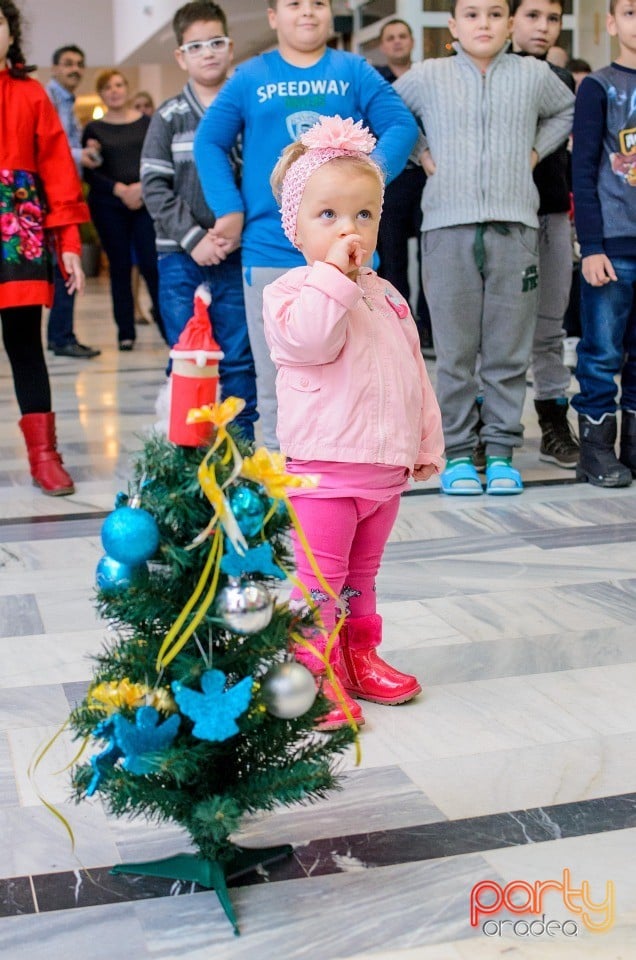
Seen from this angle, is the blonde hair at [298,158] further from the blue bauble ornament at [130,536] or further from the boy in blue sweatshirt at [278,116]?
the boy in blue sweatshirt at [278,116]

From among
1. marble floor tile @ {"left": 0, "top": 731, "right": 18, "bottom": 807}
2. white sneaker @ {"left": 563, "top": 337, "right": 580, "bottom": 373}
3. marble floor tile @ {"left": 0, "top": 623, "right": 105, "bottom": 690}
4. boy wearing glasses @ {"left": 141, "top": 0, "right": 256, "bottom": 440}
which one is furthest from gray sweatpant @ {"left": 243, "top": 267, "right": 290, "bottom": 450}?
white sneaker @ {"left": 563, "top": 337, "right": 580, "bottom": 373}

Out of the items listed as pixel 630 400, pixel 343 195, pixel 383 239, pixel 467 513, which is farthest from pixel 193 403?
pixel 383 239

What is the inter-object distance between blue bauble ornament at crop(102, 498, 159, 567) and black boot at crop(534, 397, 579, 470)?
9.54ft

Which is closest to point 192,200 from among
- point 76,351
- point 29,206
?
point 29,206

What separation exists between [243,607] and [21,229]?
2.44 meters

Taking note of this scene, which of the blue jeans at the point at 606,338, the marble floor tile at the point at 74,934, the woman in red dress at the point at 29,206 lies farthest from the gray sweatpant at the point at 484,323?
the marble floor tile at the point at 74,934

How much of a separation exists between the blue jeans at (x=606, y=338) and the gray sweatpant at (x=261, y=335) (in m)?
0.96

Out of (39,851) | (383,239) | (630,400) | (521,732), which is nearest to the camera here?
(39,851)

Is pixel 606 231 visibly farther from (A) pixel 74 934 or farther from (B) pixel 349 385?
(A) pixel 74 934

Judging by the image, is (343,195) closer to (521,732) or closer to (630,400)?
(521,732)

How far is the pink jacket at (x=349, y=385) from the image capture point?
1984mm

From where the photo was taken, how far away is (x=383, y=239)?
561 cm

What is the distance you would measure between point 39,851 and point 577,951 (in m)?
0.73

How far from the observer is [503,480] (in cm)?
378
